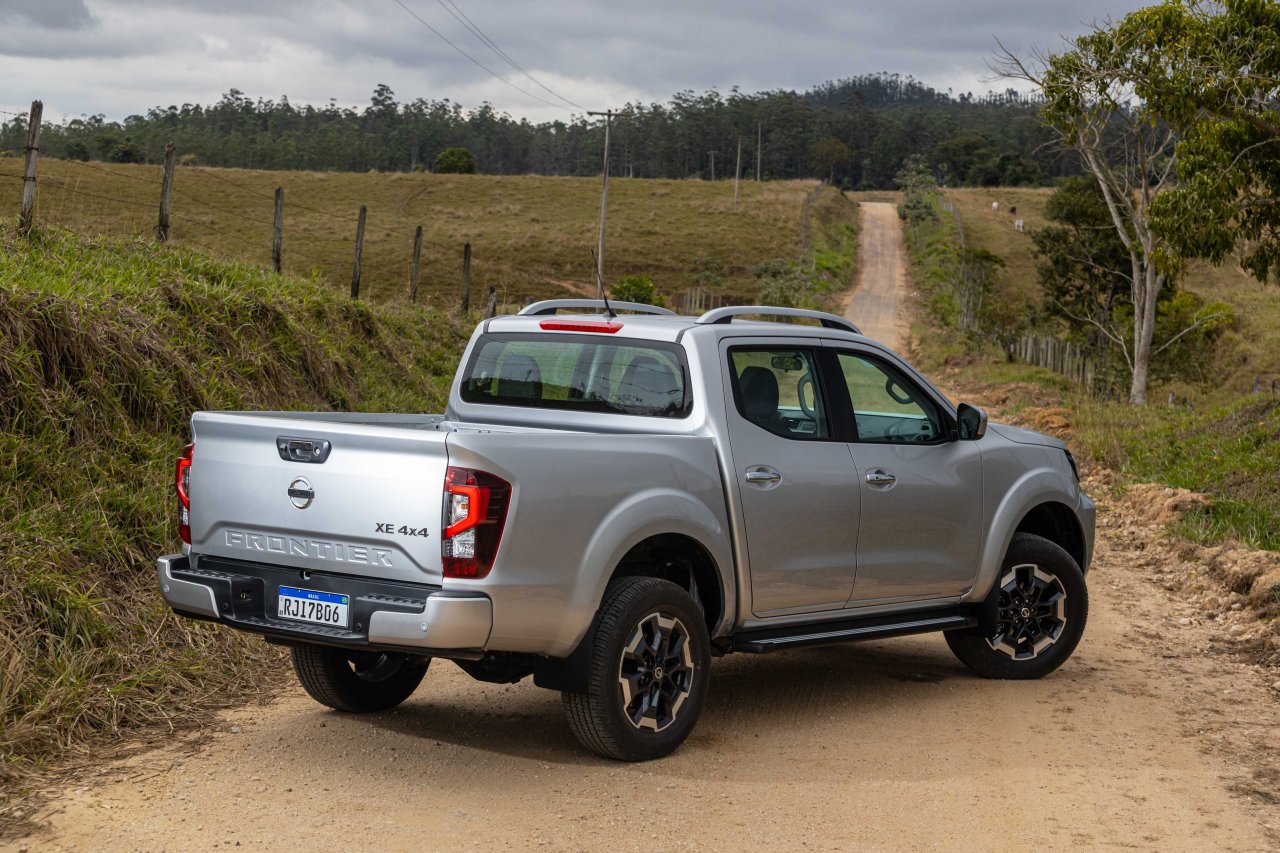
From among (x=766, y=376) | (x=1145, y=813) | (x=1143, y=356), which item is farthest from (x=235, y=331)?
(x=1143, y=356)

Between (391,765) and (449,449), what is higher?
(449,449)

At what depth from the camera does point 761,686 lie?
7234 millimetres

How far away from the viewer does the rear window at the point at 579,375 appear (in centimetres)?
615

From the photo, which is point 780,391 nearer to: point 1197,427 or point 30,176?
point 30,176

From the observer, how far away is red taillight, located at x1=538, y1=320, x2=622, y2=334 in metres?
6.36

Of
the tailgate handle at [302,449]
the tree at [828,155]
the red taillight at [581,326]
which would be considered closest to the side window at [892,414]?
the red taillight at [581,326]

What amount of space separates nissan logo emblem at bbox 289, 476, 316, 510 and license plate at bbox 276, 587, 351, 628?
34cm

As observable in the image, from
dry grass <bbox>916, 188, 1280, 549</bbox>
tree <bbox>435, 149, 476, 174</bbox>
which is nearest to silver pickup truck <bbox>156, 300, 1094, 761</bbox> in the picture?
dry grass <bbox>916, 188, 1280, 549</bbox>

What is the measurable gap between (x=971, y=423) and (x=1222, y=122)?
30.1ft

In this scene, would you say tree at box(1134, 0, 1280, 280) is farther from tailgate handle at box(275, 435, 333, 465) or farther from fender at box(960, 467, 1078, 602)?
tailgate handle at box(275, 435, 333, 465)

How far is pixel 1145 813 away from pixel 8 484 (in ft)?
19.3

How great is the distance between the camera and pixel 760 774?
550 centimetres

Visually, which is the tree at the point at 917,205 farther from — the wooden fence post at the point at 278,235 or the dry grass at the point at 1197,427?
the wooden fence post at the point at 278,235

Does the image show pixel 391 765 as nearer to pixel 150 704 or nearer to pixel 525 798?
pixel 525 798
